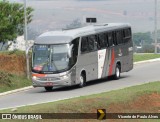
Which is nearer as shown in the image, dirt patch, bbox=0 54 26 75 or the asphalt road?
the asphalt road

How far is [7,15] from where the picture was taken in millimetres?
41781

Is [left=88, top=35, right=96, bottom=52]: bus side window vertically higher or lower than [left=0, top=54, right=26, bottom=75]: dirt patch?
higher

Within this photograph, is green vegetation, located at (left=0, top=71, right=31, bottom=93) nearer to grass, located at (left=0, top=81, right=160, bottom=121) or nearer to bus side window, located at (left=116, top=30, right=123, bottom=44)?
bus side window, located at (left=116, top=30, right=123, bottom=44)

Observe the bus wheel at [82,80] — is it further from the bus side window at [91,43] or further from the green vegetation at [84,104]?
the green vegetation at [84,104]

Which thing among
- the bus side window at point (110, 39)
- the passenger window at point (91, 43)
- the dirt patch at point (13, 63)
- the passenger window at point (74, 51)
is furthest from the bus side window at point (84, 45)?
the dirt patch at point (13, 63)

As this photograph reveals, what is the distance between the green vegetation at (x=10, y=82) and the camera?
3444 centimetres

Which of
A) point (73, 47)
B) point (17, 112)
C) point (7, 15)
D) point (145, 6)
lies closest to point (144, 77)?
point (73, 47)

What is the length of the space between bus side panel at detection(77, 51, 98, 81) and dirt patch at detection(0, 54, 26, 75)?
16.4 feet

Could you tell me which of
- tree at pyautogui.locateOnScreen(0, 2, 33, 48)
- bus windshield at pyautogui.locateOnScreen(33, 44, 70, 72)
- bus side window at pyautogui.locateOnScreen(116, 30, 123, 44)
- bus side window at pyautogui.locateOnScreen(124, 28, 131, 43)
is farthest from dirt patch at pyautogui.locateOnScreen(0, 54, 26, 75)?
bus side window at pyautogui.locateOnScreen(124, 28, 131, 43)

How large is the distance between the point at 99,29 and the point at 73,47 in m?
3.47

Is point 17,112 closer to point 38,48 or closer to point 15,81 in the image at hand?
point 38,48

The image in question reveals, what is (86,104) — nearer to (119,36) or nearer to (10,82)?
(10,82)

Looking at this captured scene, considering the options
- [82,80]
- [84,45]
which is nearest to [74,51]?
Answer: [84,45]

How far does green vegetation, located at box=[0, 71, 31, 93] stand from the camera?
113 ft
